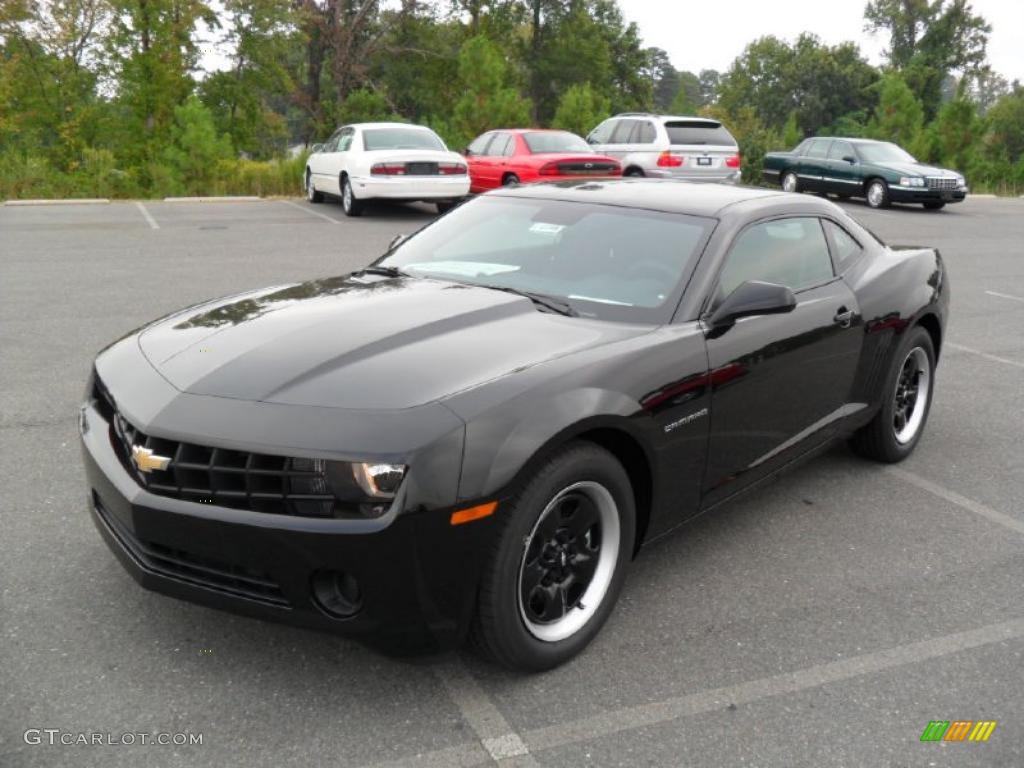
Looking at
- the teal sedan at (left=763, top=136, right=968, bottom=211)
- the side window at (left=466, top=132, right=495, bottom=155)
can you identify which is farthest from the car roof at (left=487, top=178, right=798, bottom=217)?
the teal sedan at (left=763, top=136, right=968, bottom=211)

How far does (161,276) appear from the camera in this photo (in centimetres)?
1025

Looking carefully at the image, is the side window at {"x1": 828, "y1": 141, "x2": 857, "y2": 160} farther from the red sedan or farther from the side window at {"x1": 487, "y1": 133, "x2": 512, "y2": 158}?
the side window at {"x1": 487, "y1": 133, "x2": 512, "y2": 158}

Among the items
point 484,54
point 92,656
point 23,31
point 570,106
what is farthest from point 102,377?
point 23,31

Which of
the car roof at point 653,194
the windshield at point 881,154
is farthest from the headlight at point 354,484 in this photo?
the windshield at point 881,154

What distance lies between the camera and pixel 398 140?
53.6ft

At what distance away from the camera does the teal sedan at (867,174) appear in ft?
67.0

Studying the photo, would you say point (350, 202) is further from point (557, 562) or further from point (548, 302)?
point (557, 562)

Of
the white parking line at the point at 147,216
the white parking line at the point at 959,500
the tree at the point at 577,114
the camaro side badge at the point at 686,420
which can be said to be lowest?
the white parking line at the point at 147,216

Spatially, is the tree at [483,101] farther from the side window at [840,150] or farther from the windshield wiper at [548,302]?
the windshield wiper at [548,302]

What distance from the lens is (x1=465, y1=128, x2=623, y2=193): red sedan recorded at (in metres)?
16.1

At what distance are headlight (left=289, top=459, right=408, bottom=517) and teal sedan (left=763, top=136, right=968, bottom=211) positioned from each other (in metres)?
20.2

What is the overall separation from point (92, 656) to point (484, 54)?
82.2 ft

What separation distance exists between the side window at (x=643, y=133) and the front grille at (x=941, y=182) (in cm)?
620

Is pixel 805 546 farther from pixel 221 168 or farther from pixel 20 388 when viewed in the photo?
pixel 221 168
